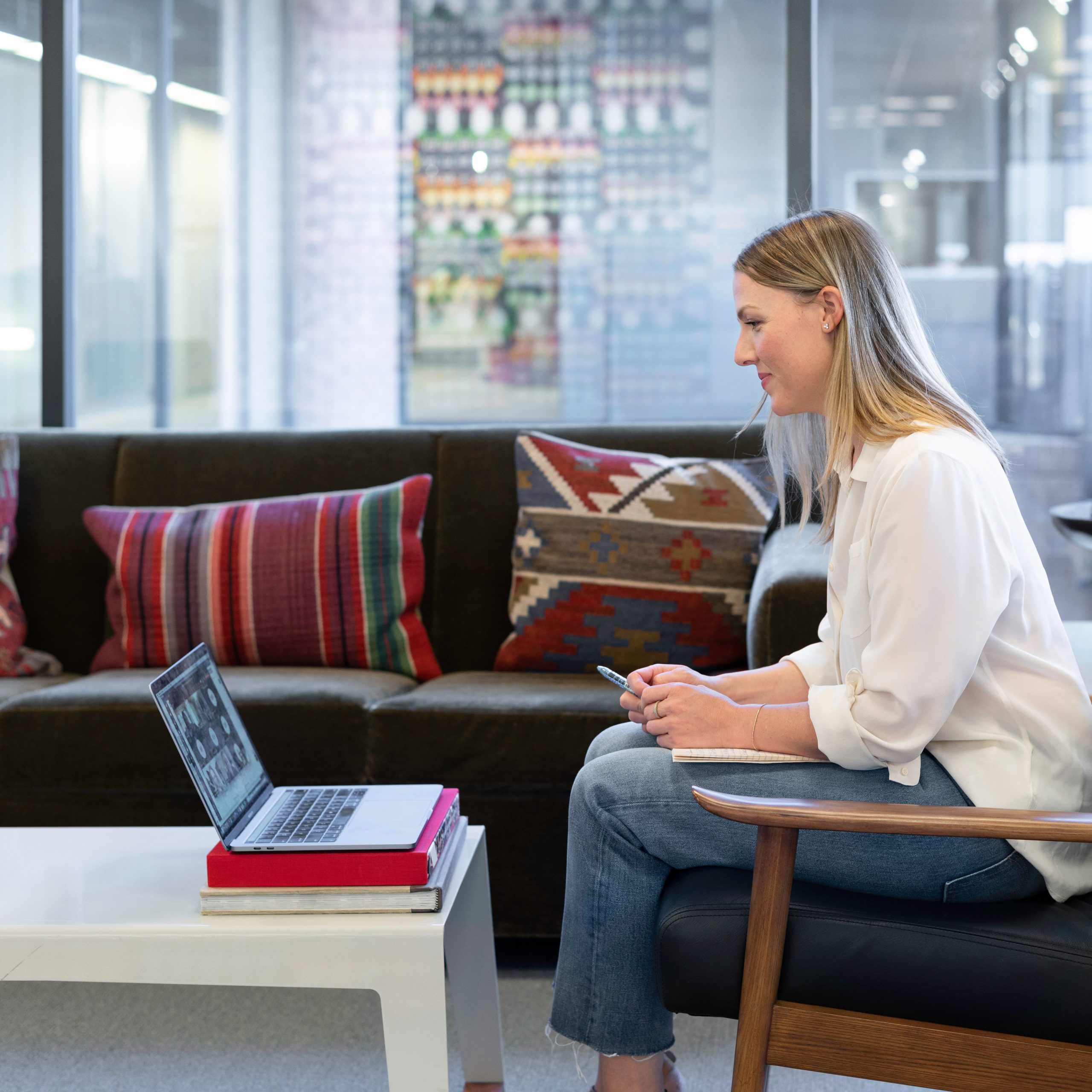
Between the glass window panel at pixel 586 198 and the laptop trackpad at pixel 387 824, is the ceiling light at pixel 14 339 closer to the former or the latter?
the glass window panel at pixel 586 198

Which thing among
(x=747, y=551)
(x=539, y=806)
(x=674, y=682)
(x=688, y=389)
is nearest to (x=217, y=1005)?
(x=539, y=806)

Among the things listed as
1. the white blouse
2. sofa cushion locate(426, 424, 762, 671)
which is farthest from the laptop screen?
sofa cushion locate(426, 424, 762, 671)

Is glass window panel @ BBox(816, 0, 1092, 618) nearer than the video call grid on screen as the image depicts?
No

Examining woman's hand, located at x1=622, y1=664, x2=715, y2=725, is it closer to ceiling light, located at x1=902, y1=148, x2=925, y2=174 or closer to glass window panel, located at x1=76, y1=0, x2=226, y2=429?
ceiling light, located at x1=902, y1=148, x2=925, y2=174

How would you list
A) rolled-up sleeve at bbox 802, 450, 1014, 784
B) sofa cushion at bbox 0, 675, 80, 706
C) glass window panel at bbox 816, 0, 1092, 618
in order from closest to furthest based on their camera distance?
rolled-up sleeve at bbox 802, 450, 1014, 784 < sofa cushion at bbox 0, 675, 80, 706 < glass window panel at bbox 816, 0, 1092, 618

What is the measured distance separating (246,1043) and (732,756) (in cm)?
100

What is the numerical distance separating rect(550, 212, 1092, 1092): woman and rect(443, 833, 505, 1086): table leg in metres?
0.27

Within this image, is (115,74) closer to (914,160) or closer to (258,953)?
(914,160)

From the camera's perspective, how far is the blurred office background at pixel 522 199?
3373 millimetres

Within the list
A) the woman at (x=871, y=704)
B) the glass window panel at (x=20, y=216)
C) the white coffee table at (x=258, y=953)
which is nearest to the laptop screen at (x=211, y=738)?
the white coffee table at (x=258, y=953)

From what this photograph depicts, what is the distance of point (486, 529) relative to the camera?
2.71 m

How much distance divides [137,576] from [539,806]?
1.03 meters

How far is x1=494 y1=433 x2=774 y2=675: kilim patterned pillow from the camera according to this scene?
2.38m

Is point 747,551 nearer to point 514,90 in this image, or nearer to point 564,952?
point 564,952
